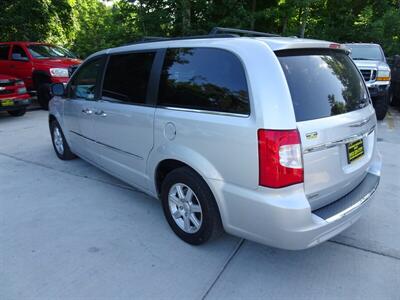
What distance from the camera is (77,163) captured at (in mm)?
5469

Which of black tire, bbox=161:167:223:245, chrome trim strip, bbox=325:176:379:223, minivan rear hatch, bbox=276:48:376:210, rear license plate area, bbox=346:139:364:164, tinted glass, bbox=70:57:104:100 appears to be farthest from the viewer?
tinted glass, bbox=70:57:104:100

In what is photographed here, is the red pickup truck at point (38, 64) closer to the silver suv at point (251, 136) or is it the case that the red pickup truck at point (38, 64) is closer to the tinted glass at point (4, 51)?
the tinted glass at point (4, 51)

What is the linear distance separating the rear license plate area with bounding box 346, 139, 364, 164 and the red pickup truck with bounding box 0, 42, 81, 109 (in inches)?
345

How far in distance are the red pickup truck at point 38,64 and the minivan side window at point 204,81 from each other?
7.60m

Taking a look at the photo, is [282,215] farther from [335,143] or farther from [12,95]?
[12,95]

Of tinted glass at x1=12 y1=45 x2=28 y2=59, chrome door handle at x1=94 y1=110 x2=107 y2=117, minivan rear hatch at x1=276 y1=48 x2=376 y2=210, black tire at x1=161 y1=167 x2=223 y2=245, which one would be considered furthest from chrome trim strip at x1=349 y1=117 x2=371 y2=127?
tinted glass at x1=12 y1=45 x2=28 y2=59

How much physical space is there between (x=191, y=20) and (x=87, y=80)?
9415 mm

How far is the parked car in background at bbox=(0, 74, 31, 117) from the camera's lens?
8.49 m

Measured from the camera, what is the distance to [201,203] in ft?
9.59

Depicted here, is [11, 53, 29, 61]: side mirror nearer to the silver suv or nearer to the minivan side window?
the silver suv

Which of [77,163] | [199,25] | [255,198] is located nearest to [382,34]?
[199,25]

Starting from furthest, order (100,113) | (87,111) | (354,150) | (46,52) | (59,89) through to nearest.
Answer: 1. (46,52)
2. (59,89)
3. (87,111)
4. (100,113)
5. (354,150)

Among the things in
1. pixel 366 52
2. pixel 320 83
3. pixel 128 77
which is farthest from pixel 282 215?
pixel 366 52

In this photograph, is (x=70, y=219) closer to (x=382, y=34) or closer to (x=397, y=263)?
(x=397, y=263)
